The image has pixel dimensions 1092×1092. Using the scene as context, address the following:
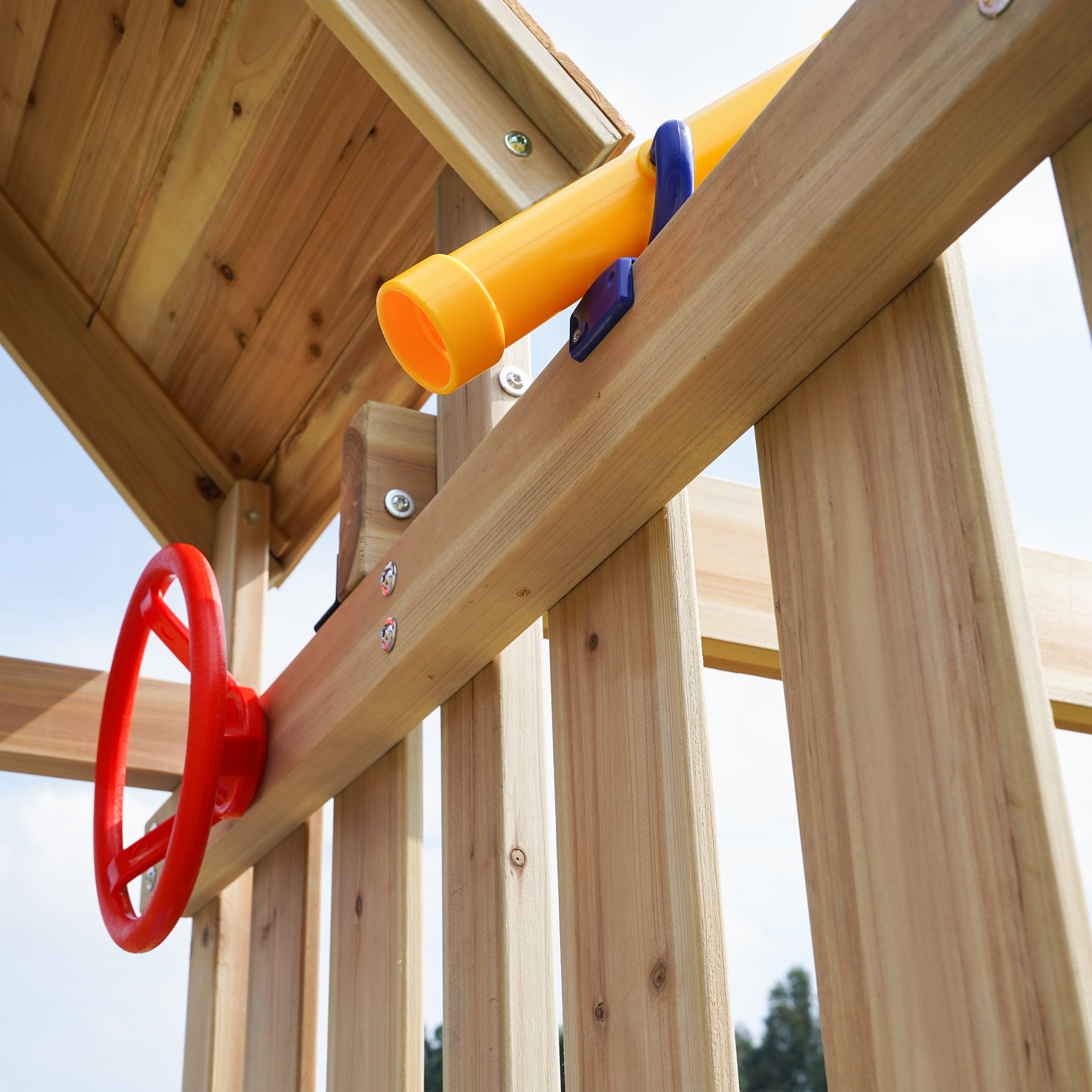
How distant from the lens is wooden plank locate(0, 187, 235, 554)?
200 centimetres

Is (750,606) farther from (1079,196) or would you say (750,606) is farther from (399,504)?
(1079,196)

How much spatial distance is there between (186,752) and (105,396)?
891mm

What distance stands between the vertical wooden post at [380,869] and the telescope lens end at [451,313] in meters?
0.41

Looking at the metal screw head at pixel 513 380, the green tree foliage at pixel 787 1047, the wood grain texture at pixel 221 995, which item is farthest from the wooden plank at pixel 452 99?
the green tree foliage at pixel 787 1047

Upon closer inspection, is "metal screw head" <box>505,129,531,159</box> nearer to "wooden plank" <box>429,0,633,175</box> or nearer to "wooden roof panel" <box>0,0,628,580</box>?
"wooden plank" <box>429,0,633,175</box>

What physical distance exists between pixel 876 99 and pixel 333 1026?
1.07 metres

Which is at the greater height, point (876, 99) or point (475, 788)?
point (876, 99)

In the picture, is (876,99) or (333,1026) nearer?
(876,99)

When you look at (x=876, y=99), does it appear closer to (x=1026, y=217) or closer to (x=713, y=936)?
(x=1026, y=217)

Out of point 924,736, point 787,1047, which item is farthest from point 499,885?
point 787,1047

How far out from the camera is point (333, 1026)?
4.23ft

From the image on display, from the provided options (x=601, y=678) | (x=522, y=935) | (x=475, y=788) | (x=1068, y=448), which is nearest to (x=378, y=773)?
(x=475, y=788)

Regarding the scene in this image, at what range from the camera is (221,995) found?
5.61 feet

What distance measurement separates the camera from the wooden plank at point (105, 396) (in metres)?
2.00
